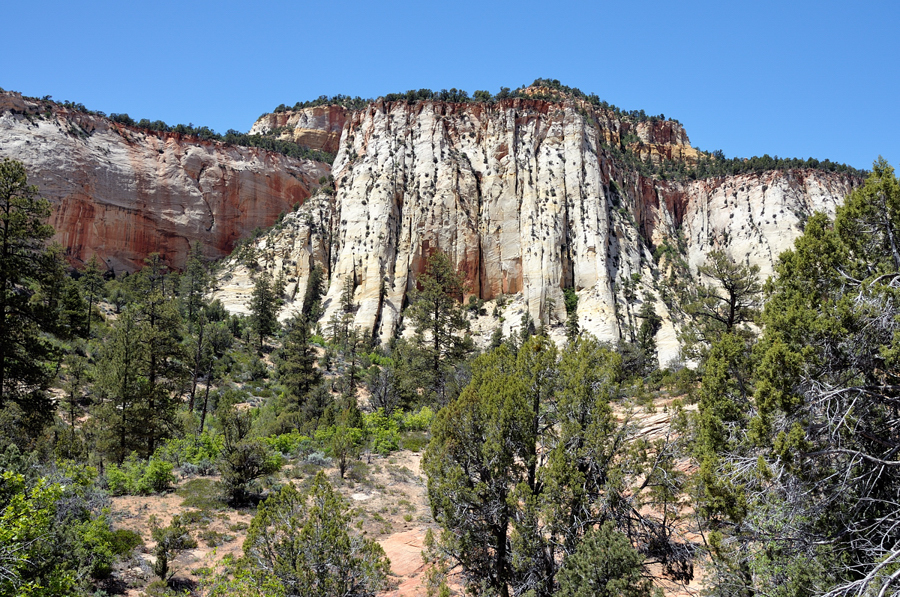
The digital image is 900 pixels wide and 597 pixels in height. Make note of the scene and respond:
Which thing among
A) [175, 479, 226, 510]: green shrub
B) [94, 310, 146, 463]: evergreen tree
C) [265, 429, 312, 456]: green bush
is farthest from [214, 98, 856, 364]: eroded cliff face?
[175, 479, 226, 510]: green shrub

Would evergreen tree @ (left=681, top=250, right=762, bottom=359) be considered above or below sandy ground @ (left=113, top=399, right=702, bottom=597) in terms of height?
above

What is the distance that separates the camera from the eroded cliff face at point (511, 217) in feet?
177

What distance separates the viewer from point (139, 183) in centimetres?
6197

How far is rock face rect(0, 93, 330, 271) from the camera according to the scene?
56.9 m

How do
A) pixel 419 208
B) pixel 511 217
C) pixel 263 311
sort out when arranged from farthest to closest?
pixel 419 208
pixel 511 217
pixel 263 311

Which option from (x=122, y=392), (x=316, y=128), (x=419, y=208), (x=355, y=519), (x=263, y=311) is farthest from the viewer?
(x=316, y=128)

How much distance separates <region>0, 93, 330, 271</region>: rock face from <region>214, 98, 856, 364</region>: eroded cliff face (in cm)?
991

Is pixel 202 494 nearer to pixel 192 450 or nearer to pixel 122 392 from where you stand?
pixel 192 450

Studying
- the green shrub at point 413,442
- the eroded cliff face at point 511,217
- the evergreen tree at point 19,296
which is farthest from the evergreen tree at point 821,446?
the eroded cliff face at point 511,217

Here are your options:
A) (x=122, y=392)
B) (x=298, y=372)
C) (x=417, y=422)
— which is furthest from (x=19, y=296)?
(x=298, y=372)

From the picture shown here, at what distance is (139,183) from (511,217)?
43.7 meters

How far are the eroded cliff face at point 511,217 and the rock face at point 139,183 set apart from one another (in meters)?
9.91

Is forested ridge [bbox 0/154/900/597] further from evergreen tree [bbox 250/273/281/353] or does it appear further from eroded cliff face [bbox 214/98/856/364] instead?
eroded cliff face [bbox 214/98/856/364]

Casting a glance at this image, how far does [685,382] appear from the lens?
57.9 ft
